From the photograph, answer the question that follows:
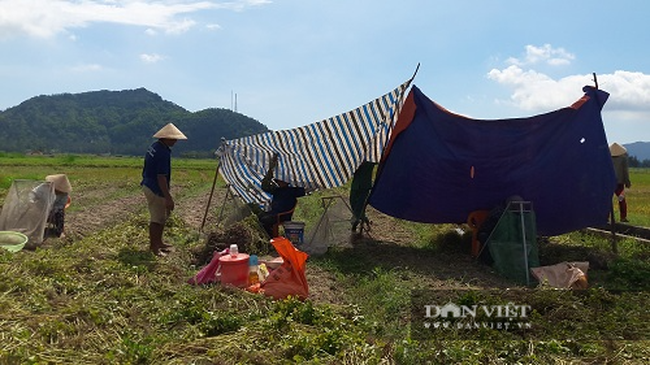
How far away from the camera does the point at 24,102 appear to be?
15900 cm

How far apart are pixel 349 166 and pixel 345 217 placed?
0.91m

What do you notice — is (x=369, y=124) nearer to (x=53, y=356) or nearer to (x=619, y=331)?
(x=619, y=331)

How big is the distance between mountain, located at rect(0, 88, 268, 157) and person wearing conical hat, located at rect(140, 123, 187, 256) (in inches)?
3892

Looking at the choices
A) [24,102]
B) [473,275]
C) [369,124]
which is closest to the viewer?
[473,275]

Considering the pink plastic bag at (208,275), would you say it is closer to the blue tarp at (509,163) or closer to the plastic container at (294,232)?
the plastic container at (294,232)

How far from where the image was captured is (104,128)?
133875 mm

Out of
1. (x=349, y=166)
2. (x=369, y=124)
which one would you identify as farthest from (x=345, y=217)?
(x=369, y=124)

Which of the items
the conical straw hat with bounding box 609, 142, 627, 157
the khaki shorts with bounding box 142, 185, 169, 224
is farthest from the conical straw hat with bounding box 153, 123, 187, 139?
the conical straw hat with bounding box 609, 142, 627, 157

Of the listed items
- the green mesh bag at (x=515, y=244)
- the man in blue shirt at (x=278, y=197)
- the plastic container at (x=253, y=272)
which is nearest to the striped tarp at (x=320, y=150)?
the man in blue shirt at (x=278, y=197)

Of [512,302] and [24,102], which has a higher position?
[24,102]

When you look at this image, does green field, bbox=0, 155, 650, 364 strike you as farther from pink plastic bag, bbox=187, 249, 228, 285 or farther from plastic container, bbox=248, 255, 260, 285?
plastic container, bbox=248, 255, 260, 285

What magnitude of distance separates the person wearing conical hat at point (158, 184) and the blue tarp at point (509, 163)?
3.73 m

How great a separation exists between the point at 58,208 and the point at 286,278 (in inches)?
201

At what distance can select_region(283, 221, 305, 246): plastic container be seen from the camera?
7.93 metres
